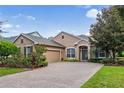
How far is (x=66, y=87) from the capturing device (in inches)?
394

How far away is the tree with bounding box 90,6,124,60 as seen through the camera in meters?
24.3

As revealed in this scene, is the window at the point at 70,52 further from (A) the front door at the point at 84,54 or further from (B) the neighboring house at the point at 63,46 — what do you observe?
(A) the front door at the point at 84,54

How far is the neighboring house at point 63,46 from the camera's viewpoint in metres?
27.3

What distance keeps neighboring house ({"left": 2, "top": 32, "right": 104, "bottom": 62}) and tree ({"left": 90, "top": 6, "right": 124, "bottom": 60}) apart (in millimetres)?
4067

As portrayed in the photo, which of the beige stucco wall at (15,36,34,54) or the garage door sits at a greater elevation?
the beige stucco wall at (15,36,34,54)

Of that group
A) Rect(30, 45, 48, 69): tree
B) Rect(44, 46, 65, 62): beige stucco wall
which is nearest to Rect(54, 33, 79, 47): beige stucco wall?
Rect(44, 46, 65, 62): beige stucco wall

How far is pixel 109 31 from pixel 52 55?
706 cm

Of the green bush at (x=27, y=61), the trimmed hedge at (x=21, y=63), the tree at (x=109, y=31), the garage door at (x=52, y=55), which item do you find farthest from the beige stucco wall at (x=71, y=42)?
the trimmed hedge at (x=21, y=63)

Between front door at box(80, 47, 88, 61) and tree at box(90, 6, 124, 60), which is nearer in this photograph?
tree at box(90, 6, 124, 60)

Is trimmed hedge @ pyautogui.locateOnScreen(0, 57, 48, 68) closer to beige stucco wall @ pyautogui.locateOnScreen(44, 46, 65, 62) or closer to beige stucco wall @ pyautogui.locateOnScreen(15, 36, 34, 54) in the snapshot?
beige stucco wall @ pyautogui.locateOnScreen(15, 36, 34, 54)

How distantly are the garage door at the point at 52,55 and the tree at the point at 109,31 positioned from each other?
16.5ft

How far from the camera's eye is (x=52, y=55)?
27.9m

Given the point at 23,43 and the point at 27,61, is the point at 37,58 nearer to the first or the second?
the point at 27,61
